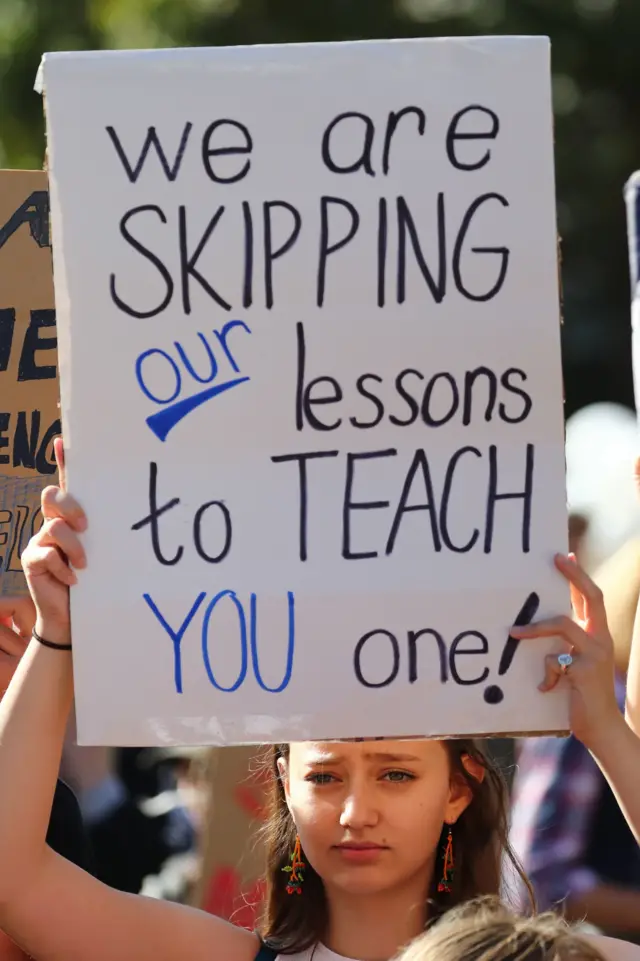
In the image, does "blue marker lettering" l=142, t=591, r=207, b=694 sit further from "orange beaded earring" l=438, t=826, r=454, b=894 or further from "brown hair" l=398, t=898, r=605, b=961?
"orange beaded earring" l=438, t=826, r=454, b=894

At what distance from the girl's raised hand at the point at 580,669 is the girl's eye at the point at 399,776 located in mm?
375

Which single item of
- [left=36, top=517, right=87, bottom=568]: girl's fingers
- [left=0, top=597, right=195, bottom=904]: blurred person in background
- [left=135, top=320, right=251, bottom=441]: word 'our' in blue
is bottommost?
[left=0, top=597, right=195, bottom=904]: blurred person in background

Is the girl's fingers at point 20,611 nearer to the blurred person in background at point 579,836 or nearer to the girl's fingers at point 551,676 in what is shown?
the girl's fingers at point 551,676

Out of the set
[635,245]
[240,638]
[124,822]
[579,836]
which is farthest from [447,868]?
[124,822]

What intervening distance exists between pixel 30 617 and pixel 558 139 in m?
7.90

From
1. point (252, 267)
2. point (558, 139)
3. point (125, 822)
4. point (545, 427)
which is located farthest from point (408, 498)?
point (558, 139)

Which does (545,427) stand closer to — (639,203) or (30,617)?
(639,203)

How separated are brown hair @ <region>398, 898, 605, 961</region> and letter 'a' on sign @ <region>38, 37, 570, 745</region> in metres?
0.25

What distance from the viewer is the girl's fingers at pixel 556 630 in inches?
96.0

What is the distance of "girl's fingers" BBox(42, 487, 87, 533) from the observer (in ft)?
8.10

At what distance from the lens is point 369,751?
273cm

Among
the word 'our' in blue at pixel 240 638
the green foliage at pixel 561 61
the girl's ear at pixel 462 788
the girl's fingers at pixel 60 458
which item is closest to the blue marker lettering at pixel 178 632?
the word 'our' in blue at pixel 240 638

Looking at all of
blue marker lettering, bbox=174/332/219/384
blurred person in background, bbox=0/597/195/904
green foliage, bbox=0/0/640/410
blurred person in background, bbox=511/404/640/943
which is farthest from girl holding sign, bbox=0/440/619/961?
green foliage, bbox=0/0/640/410

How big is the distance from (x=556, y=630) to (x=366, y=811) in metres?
0.46
